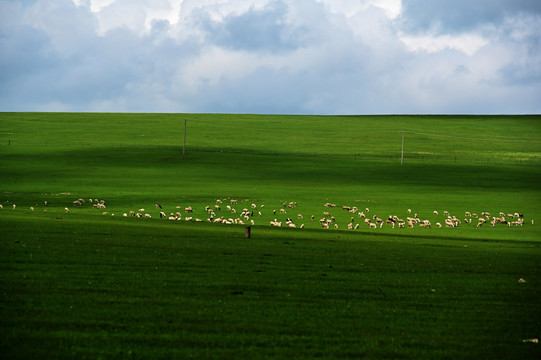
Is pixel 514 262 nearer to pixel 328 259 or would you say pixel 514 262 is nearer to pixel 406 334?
pixel 328 259

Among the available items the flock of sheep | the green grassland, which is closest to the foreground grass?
the green grassland

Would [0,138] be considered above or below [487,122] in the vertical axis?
below

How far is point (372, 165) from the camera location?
8606cm

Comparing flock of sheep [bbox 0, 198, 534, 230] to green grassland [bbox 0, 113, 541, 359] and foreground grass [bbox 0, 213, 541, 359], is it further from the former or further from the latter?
foreground grass [bbox 0, 213, 541, 359]

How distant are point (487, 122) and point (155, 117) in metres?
73.5

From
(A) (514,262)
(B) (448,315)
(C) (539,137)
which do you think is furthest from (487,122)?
(B) (448,315)

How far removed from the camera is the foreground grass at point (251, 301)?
11.1 m

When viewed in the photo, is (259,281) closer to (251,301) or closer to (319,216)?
(251,301)

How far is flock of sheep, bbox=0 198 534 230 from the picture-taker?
4325 cm

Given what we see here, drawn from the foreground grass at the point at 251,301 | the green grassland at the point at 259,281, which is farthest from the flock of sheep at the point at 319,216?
the foreground grass at the point at 251,301

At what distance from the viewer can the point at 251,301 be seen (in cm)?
1415

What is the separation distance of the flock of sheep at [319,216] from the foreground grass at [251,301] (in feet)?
63.0

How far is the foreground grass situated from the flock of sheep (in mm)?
19211

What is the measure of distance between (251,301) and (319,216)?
3334 cm
